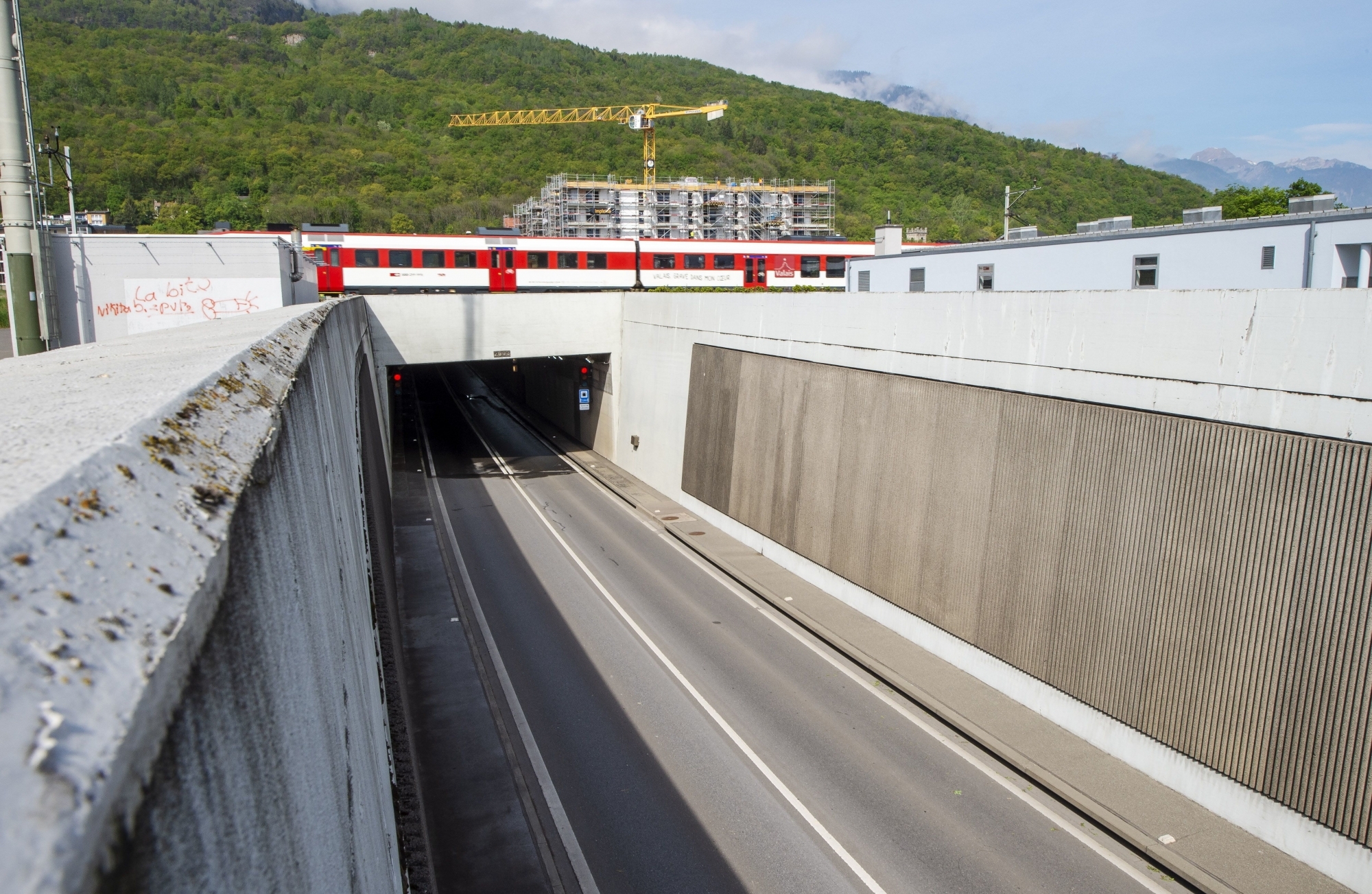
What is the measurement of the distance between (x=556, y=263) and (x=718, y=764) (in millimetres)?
34902

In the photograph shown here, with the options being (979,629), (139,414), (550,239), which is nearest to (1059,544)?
(979,629)

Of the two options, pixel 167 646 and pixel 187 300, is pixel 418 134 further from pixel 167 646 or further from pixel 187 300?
pixel 167 646

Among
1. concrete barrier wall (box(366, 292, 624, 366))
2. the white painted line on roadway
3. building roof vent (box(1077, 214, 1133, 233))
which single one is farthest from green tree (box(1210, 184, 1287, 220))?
the white painted line on roadway

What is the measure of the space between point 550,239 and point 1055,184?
261 ft

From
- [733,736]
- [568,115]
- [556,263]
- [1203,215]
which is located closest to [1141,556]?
[733,736]

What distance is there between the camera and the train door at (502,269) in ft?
140

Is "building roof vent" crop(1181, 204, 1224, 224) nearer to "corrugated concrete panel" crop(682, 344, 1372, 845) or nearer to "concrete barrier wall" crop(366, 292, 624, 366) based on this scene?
"corrugated concrete panel" crop(682, 344, 1372, 845)

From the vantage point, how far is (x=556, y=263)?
1735 inches

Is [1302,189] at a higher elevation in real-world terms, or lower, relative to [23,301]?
higher

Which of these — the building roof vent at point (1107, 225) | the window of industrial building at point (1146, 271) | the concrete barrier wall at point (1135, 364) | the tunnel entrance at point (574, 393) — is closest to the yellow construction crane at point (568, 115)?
the tunnel entrance at point (574, 393)

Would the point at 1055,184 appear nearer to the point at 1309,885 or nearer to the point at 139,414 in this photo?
the point at 1309,885

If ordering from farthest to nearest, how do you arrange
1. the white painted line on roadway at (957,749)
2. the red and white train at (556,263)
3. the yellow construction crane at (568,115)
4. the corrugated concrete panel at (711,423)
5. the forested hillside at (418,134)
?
the yellow construction crane at (568,115) → the forested hillside at (418,134) → the red and white train at (556,263) → the corrugated concrete panel at (711,423) → the white painted line on roadway at (957,749)

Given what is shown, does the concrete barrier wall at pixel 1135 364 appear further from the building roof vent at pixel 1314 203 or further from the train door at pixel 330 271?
the train door at pixel 330 271

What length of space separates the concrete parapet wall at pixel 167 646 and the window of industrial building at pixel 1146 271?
73.7 feet
